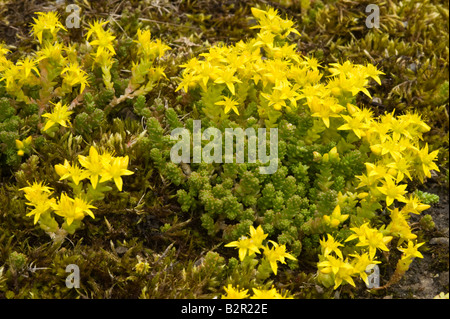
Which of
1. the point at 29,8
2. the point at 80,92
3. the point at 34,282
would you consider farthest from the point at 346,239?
the point at 29,8

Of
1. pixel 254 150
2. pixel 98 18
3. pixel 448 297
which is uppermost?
pixel 98 18

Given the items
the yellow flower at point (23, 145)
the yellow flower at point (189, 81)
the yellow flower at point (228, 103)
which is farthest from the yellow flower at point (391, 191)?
the yellow flower at point (23, 145)

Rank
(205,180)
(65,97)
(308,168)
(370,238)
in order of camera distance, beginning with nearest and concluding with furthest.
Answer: (370,238)
(205,180)
(308,168)
(65,97)

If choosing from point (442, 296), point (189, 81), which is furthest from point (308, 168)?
point (442, 296)

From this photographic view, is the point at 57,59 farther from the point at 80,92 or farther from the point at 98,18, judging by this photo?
the point at 98,18

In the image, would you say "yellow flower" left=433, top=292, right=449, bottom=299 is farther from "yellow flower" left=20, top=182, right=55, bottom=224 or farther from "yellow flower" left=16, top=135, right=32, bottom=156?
"yellow flower" left=16, top=135, right=32, bottom=156

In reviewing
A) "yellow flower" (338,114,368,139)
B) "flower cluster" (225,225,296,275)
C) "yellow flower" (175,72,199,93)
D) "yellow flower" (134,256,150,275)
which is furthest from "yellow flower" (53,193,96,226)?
"yellow flower" (338,114,368,139)

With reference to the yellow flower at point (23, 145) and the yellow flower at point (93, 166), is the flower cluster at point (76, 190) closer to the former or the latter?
the yellow flower at point (93, 166)

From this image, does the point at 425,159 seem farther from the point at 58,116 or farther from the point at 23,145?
the point at 23,145
